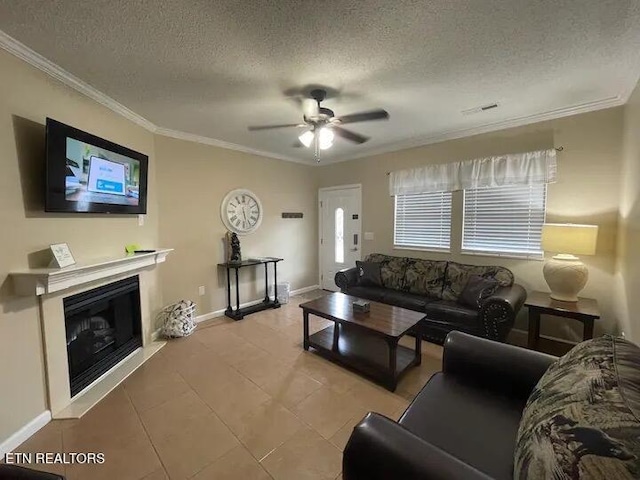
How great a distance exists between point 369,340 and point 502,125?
116 inches

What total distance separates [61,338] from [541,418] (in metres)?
2.92

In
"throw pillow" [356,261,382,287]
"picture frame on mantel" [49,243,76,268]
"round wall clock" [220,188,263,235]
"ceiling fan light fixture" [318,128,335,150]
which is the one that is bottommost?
"throw pillow" [356,261,382,287]

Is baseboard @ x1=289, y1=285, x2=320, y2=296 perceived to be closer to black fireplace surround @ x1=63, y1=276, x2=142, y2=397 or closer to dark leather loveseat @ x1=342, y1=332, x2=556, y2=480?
black fireplace surround @ x1=63, y1=276, x2=142, y2=397

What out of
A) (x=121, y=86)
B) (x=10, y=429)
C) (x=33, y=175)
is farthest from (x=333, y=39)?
(x=10, y=429)

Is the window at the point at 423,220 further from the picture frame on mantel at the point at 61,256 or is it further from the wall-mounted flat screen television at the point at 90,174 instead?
the picture frame on mantel at the point at 61,256

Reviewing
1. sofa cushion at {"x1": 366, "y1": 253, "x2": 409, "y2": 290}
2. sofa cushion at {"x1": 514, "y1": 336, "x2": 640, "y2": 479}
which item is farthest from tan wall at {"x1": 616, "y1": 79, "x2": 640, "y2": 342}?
sofa cushion at {"x1": 366, "y1": 253, "x2": 409, "y2": 290}

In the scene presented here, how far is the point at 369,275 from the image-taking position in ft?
13.1

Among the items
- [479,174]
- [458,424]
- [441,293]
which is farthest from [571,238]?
[458,424]

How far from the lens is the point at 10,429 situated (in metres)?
1.67

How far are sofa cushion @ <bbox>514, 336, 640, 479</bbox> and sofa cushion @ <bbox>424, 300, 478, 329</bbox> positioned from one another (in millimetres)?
1740

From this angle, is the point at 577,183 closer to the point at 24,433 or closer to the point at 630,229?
the point at 630,229

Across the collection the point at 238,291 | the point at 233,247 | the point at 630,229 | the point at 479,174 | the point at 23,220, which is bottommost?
the point at 238,291

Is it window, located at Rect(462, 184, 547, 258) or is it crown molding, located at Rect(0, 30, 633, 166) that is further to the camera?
window, located at Rect(462, 184, 547, 258)

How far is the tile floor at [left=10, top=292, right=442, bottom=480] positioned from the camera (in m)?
1.57
